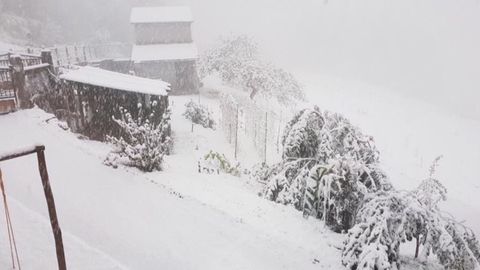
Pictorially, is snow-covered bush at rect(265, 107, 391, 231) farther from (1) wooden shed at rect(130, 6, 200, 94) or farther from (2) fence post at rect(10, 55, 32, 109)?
(1) wooden shed at rect(130, 6, 200, 94)

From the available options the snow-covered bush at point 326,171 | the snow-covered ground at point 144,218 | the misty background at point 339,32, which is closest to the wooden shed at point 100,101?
the snow-covered ground at point 144,218

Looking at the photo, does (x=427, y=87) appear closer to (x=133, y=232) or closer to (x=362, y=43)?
(x=362, y=43)

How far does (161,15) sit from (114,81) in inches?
835

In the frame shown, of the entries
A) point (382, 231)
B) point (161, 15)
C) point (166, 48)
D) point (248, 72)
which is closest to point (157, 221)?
point (382, 231)

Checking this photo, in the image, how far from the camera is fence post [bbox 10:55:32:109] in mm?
10234

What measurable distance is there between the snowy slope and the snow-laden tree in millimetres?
18831

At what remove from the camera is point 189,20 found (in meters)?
29.5

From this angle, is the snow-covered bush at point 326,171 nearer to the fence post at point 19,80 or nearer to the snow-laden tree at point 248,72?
the fence post at point 19,80

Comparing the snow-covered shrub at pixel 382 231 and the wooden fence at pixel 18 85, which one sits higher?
the wooden fence at pixel 18 85

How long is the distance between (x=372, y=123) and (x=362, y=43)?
4577cm

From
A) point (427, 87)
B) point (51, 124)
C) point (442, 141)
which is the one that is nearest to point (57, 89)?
point (51, 124)

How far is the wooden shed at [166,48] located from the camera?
26.9 m

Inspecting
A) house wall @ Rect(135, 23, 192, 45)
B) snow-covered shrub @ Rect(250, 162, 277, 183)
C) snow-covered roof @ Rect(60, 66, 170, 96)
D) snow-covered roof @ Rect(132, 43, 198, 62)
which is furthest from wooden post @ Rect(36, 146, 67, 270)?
house wall @ Rect(135, 23, 192, 45)

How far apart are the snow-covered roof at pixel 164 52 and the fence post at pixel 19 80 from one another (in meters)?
16.4
